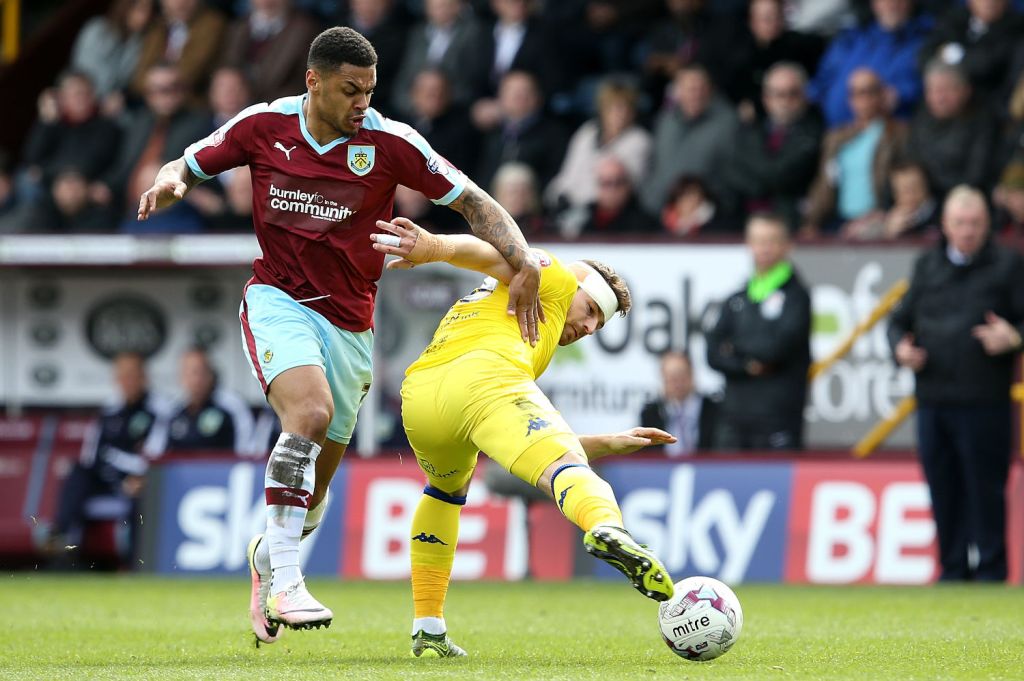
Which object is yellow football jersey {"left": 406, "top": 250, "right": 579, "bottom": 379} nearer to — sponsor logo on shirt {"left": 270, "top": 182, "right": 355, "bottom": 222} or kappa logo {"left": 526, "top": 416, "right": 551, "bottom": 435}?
kappa logo {"left": 526, "top": 416, "right": 551, "bottom": 435}

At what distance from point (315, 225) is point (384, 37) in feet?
32.3

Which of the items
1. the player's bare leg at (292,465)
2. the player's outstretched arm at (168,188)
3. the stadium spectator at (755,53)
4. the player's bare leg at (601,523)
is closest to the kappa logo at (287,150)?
the player's outstretched arm at (168,188)

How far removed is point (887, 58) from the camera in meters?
15.0

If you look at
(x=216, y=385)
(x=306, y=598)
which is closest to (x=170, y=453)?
(x=216, y=385)

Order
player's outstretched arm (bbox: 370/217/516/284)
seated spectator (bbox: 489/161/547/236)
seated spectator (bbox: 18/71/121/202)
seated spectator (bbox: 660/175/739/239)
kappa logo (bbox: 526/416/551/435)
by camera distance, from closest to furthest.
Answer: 1. kappa logo (bbox: 526/416/551/435)
2. player's outstretched arm (bbox: 370/217/516/284)
3. seated spectator (bbox: 660/175/739/239)
4. seated spectator (bbox: 489/161/547/236)
5. seated spectator (bbox: 18/71/121/202)

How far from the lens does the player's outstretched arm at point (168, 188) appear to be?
7062mm

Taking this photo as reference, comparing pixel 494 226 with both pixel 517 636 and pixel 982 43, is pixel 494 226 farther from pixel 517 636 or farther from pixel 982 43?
pixel 982 43

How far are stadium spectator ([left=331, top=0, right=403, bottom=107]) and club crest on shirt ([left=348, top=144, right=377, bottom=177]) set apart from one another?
9.45 metres

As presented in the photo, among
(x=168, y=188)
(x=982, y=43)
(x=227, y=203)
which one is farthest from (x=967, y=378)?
(x=227, y=203)

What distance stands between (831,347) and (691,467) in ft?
5.61

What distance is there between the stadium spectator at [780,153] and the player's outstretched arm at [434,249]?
7.66 metres

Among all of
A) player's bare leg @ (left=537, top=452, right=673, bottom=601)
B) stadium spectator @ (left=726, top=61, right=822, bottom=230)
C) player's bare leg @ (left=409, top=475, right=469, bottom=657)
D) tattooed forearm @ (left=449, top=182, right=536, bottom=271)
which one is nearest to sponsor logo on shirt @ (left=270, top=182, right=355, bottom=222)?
tattooed forearm @ (left=449, top=182, right=536, bottom=271)

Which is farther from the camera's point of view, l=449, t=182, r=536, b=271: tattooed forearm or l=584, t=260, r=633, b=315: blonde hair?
l=584, t=260, r=633, b=315: blonde hair

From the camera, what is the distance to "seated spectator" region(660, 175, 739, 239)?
14359 mm
